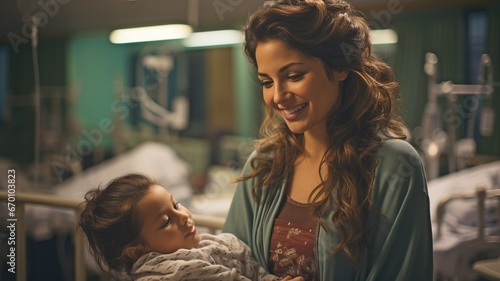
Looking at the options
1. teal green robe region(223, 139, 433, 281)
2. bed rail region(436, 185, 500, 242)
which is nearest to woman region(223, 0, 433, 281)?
teal green robe region(223, 139, 433, 281)

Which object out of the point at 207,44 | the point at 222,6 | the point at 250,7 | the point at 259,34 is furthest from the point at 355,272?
the point at 207,44

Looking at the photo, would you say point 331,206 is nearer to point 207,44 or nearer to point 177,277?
point 177,277

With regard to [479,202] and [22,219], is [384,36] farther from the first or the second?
[22,219]

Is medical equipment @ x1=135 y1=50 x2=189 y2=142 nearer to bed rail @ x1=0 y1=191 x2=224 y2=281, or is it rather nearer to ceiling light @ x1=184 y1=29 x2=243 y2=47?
ceiling light @ x1=184 y1=29 x2=243 y2=47

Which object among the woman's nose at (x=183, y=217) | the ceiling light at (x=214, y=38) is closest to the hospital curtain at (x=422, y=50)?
the ceiling light at (x=214, y=38)

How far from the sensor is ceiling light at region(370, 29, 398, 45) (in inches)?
89.1

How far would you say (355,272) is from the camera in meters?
1.16

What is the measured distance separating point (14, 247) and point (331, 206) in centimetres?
87

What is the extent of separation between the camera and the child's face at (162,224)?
1168 mm

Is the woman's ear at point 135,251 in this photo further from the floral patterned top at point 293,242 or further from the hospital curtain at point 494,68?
the hospital curtain at point 494,68

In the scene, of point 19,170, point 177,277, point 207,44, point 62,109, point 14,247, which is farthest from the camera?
point 207,44

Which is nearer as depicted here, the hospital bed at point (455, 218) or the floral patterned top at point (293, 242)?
the floral patterned top at point (293, 242)

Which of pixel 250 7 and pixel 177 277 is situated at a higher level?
pixel 250 7

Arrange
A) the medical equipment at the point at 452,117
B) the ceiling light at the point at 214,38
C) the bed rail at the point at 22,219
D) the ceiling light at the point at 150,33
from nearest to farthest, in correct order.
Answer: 1. the bed rail at the point at 22,219
2. the medical equipment at the point at 452,117
3. the ceiling light at the point at 150,33
4. the ceiling light at the point at 214,38
